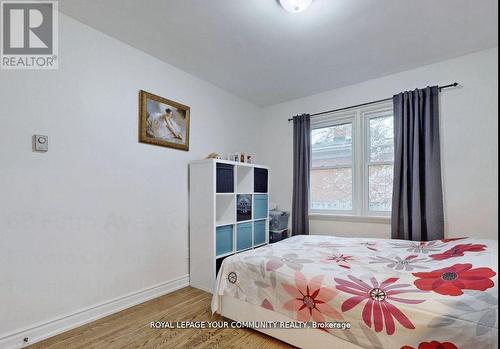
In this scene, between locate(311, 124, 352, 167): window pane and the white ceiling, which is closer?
the white ceiling

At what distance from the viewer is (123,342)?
1763 mm

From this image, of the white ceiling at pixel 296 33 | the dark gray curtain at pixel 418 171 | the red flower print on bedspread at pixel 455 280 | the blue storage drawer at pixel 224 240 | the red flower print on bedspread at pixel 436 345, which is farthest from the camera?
the blue storage drawer at pixel 224 240

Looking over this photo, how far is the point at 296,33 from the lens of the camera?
2.21 m

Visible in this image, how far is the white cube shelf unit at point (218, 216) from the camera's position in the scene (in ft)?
8.86

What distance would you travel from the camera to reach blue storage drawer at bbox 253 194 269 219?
331cm

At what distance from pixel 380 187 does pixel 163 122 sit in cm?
265

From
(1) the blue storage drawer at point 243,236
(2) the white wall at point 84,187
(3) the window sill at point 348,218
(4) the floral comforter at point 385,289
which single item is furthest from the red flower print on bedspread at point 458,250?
(2) the white wall at point 84,187

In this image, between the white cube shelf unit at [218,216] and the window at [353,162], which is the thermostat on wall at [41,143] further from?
the window at [353,162]

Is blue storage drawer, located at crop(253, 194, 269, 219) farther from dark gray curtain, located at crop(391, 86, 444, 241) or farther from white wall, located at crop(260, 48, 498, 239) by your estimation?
Result: dark gray curtain, located at crop(391, 86, 444, 241)

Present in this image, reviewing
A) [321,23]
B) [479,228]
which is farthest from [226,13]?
[479,228]

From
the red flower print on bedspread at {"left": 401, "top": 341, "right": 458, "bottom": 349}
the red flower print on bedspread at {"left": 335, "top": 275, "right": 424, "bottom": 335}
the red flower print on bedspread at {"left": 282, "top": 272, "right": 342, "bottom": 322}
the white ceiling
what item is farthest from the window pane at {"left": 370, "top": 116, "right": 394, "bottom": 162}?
the red flower print on bedspread at {"left": 401, "top": 341, "right": 458, "bottom": 349}

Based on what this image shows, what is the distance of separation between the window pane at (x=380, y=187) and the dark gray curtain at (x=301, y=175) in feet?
2.62

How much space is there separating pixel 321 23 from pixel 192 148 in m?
1.83

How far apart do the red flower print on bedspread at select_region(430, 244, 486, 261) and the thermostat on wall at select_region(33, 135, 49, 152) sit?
9.69 feet
